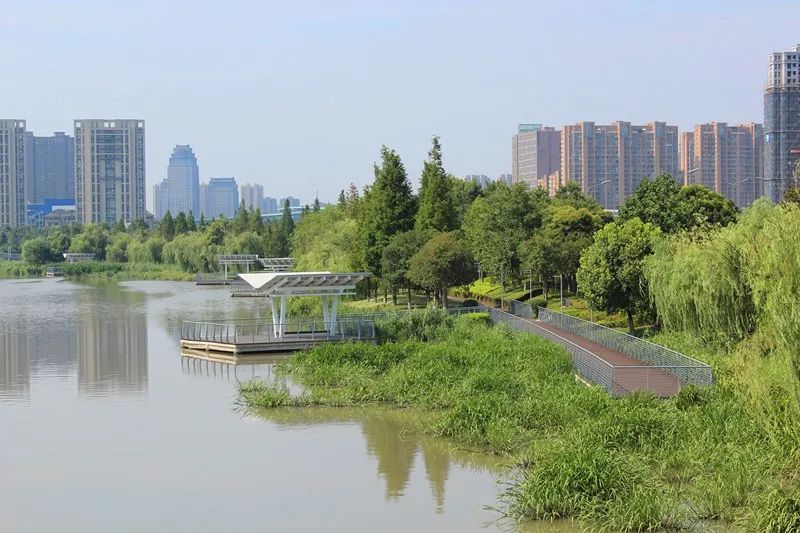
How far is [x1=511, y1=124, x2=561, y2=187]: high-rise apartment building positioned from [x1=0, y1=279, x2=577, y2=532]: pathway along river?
452ft

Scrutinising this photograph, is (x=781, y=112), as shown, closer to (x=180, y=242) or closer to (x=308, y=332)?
(x=180, y=242)

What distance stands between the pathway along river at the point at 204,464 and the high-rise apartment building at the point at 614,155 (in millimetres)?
100589

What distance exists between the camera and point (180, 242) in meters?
96.8

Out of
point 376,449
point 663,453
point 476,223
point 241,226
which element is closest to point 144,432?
point 376,449

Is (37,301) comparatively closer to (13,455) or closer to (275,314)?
(275,314)

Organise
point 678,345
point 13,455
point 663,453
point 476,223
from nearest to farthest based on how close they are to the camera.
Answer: point 663,453
point 13,455
point 678,345
point 476,223

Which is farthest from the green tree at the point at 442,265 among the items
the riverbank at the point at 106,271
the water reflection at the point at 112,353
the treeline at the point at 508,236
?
the riverbank at the point at 106,271

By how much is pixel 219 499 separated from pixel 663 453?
6.60 meters

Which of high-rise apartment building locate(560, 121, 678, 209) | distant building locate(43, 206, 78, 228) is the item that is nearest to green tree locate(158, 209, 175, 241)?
high-rise apartment building locate(560, 121, 678, 209)

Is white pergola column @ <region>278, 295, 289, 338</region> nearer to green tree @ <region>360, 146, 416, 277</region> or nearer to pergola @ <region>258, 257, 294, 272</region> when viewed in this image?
green tree @ <region>360, 146, 416, 277</region>

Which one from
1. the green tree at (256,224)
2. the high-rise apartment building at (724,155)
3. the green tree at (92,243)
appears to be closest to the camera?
the green tree at (256,224)

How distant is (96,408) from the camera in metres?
24.8

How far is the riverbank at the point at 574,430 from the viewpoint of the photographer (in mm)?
14312

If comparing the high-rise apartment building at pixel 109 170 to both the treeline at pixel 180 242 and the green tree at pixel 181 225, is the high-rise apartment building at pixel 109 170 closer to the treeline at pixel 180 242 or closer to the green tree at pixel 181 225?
the treeline at pixel 180 242
